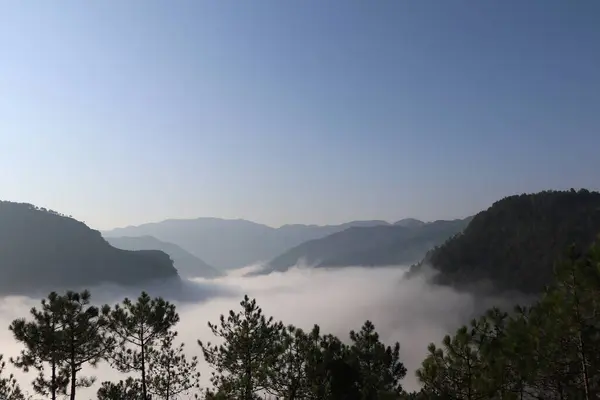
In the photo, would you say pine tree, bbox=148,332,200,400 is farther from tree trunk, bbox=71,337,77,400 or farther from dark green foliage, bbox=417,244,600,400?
dark green foliage, bbox=417,244,600,400

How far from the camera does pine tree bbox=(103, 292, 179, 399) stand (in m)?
26.0

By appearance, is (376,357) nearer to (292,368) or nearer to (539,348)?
(292,368)

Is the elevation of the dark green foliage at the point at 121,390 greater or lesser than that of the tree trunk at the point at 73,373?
lesser

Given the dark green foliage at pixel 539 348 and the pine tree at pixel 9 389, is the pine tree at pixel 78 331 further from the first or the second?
the dark green foliage at pixel 539 348

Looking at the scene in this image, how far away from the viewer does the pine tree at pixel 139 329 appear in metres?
26.0

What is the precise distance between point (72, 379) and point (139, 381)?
445 cm

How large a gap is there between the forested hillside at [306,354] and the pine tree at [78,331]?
0.05 meters

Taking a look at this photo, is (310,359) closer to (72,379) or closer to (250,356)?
(250,356)

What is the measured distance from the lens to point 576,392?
1939 centimetres

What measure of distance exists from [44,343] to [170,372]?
8.74m

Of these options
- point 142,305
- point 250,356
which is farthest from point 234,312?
point 142,305

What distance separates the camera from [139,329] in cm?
2694

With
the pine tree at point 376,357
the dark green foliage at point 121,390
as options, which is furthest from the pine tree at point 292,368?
the dark green foliage at point 121,390

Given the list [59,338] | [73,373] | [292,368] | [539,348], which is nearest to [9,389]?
[59,338]
